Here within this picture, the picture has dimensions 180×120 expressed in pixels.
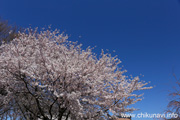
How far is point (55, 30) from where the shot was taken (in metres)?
12.7

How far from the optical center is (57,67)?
6.99m

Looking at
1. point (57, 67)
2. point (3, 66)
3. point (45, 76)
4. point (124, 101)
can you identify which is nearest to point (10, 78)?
point (3, 66)

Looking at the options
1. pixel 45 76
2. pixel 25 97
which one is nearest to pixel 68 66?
pixel 45 76

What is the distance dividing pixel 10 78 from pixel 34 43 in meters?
3.25

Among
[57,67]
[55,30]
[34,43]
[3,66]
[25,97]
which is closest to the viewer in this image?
[57,67]

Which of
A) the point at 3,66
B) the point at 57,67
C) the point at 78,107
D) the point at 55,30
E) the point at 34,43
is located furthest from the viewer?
the point at 55,30

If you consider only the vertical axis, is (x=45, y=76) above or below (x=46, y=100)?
above

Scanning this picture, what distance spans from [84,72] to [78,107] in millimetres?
1657

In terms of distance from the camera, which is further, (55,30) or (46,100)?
(55,30)

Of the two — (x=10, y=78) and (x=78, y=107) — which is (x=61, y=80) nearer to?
(x=78, y=107)

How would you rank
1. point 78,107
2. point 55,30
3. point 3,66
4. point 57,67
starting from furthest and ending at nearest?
point 55,30 < point 3,66 < point 57,67 < point 78,107

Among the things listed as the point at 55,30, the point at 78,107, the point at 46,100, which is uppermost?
the point at 55,30

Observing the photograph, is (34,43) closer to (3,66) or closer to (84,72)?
(3,66)

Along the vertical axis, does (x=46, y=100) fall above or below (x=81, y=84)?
below
